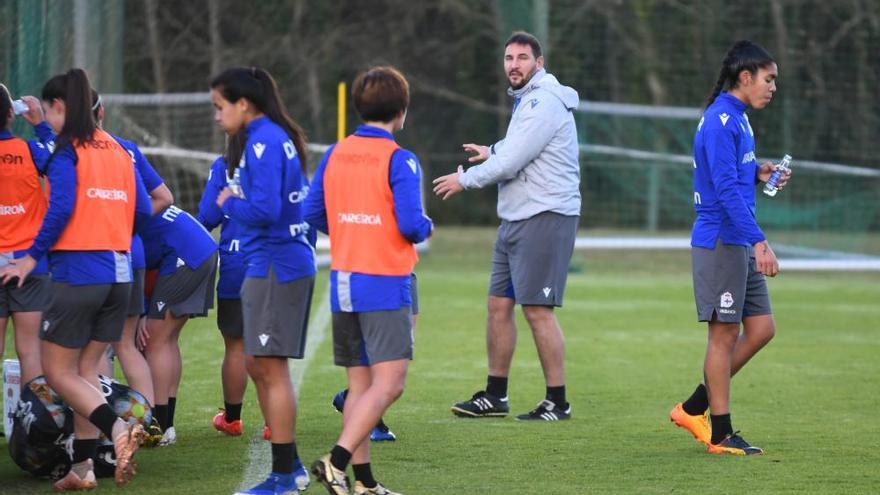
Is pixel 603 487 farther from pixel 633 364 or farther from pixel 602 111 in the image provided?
pixel 602 111

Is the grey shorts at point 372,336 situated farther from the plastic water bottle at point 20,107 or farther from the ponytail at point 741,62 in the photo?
the ponytail at point 741,62

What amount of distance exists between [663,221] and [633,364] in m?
12.9

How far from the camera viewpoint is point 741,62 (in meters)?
7.29

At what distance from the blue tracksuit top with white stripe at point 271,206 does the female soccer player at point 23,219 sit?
4.59 ft

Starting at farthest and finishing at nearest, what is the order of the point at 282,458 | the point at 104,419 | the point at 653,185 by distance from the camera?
1. the point at 653,185
2. the point at 104,419
3. the point at 282,458

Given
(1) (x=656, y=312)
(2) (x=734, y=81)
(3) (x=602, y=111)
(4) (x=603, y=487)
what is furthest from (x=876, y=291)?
(4) (x=603, y=487)

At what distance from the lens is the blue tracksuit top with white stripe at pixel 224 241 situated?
745 centimetres

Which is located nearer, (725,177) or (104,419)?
(104,419)

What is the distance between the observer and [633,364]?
10773 millimetres

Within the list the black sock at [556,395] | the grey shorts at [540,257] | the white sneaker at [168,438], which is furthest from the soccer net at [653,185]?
the white sneaker at [168,438]

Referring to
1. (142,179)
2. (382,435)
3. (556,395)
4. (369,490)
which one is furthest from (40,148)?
(556,395)

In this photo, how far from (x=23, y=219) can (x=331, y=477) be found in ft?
7.17

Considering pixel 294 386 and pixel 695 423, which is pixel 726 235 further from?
pixel 294 386

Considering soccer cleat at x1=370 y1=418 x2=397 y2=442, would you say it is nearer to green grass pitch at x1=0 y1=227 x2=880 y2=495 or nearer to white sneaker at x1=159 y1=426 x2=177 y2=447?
green grass pitch at x1=0 y1=227 x2=880 y2=495
